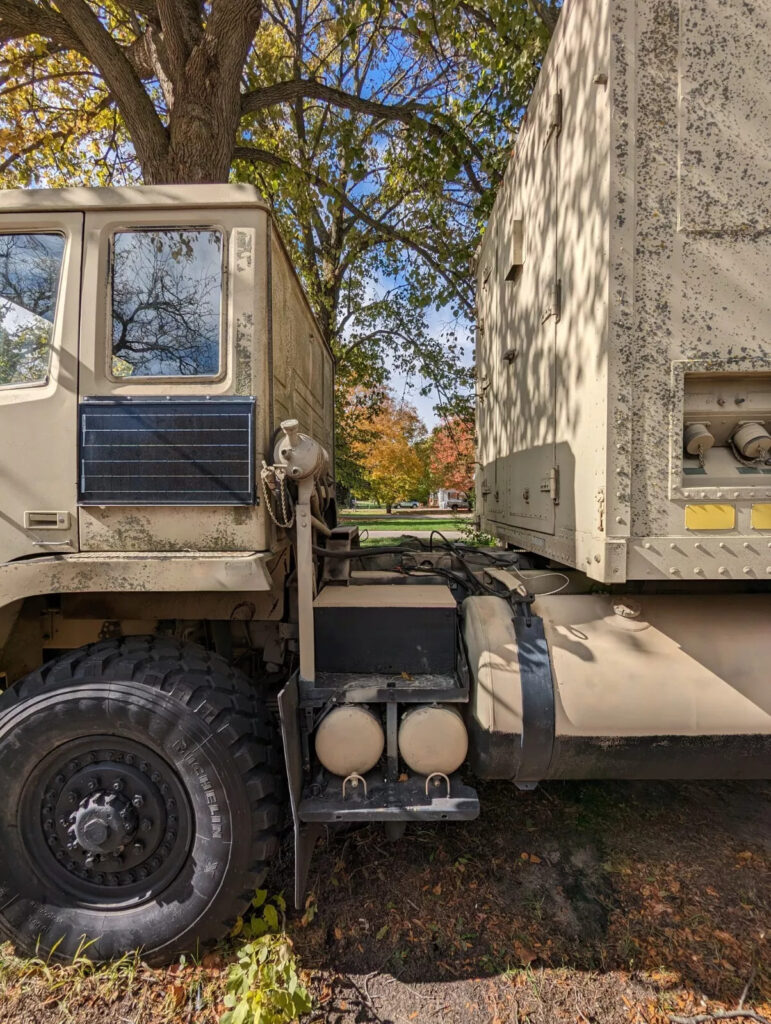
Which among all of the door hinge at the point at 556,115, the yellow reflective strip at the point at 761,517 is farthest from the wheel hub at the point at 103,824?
the door hinge at the point at 556,115

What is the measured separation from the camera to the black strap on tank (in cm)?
240

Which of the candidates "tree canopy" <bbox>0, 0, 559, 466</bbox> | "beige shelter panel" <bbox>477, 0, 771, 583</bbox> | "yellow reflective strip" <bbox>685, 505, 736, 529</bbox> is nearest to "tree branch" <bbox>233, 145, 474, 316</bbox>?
"tree canopy" <bbox>0, 0, 559, 466</bbox>

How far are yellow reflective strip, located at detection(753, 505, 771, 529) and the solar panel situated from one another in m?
2.14

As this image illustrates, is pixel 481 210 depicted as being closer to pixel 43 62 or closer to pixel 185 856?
pixel 43 62

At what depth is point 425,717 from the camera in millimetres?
2408

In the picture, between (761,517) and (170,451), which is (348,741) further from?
(761,517)

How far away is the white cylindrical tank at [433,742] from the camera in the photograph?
2.40 meters

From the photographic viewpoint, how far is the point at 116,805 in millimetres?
A: 2299

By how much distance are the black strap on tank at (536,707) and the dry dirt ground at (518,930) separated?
69cm

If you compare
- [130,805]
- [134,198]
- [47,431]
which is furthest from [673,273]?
[130,805]

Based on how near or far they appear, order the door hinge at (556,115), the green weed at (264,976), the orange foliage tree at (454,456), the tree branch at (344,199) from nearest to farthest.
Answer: the green weed at (264,976), the door hinge at (556,115), the tree branch at (344,199), the orange foliage tree at (454,456)

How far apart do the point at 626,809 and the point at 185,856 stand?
253cm

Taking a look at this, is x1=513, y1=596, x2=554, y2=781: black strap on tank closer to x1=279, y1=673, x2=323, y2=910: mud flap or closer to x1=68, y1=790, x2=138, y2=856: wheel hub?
x1=279, y1=673, x2=323, y2=910: mud flap

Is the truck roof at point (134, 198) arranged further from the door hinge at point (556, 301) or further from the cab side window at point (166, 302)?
the door hinge at point (556, 301)
